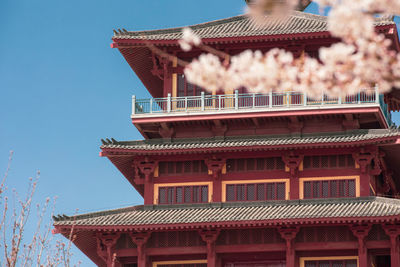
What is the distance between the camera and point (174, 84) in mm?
48344

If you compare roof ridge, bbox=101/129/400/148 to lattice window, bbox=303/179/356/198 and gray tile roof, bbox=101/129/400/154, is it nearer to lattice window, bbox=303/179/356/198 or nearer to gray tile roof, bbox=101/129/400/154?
gray tile roof, bbox=101/129/400/154

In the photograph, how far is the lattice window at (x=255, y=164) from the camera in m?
45.8

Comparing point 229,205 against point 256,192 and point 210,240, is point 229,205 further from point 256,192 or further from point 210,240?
point 210,240

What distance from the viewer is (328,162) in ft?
148

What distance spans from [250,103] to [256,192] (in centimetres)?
458

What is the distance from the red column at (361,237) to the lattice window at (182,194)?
7.77 metres

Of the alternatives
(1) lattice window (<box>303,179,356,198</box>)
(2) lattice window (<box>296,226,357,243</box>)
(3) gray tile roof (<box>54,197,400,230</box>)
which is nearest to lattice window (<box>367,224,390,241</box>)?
(2) lattice window (<box>296,226,357,243</box>)

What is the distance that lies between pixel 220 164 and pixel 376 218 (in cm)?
863

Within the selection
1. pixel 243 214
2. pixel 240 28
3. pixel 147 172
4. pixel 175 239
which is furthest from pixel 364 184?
pixel 240 28

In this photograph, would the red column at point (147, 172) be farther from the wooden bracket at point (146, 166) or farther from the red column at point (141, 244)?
the red column at point (141, 244)

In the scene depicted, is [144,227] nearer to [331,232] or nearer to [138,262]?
[138,262]

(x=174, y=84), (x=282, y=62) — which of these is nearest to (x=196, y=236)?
(x=174, y=84)

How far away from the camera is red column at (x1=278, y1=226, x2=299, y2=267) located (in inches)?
1682

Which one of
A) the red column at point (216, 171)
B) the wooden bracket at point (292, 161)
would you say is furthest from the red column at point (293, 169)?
the red column at point (216, 171)
